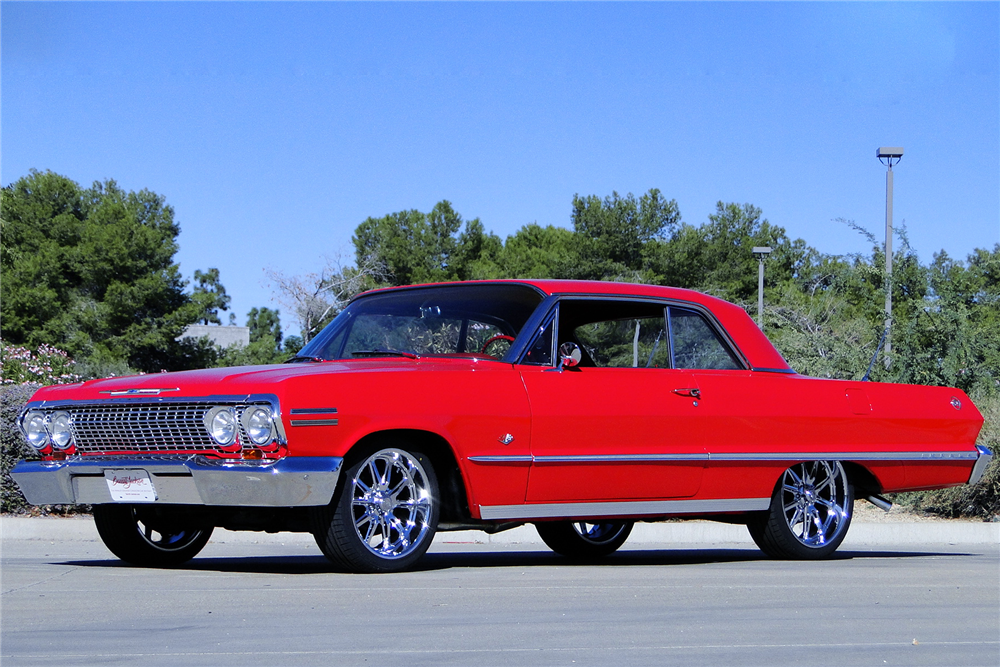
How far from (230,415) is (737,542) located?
6.47 meters

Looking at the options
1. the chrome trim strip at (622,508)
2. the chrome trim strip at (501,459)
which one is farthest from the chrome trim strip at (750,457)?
the chrome trim strip at (622,508)

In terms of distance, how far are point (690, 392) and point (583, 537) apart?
1.63 m

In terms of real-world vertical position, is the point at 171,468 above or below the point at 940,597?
above

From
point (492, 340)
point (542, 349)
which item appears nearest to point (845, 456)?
point (542, 349)

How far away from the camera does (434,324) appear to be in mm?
8227

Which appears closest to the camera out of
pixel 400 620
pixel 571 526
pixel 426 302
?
pixel 400 620

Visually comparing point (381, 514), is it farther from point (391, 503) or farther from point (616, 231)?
point (616, 231)

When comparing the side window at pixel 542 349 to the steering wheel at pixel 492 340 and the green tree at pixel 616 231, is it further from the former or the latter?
the green tree at pixel 616 231

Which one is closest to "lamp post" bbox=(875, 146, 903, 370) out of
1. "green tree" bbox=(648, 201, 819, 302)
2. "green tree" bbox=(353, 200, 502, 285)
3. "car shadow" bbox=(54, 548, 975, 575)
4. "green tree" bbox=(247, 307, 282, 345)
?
"car shadow" bbox=(54, 548, 975, 575)

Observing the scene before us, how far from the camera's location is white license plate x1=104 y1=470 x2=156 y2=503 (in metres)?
6.90

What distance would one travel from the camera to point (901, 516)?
50.8 ft

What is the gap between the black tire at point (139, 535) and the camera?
787cm

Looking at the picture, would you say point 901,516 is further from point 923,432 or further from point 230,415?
point 230,415

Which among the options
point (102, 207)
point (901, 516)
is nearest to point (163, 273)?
point (102, 207)
